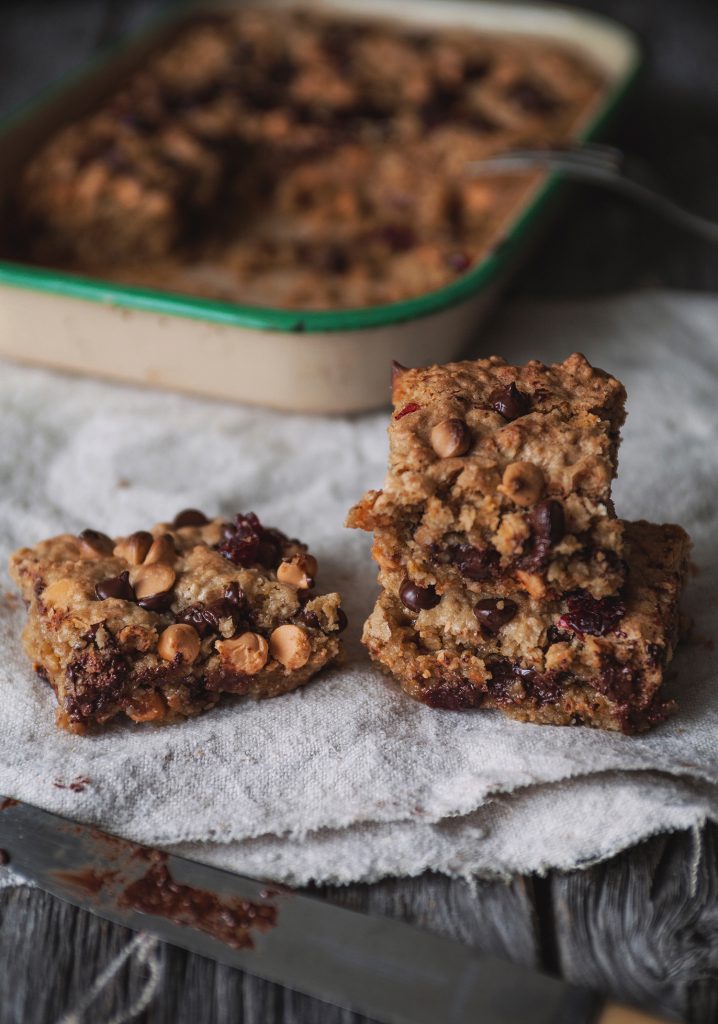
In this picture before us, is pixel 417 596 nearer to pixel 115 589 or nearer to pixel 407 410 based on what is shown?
pixel 407 410

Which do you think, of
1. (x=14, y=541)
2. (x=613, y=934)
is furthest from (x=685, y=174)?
(x=613, y=934)

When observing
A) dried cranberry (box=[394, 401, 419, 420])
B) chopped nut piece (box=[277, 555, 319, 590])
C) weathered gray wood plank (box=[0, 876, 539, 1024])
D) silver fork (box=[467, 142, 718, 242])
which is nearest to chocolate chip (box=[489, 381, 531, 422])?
dried cranberry (box=[394, 401, 419, 420])

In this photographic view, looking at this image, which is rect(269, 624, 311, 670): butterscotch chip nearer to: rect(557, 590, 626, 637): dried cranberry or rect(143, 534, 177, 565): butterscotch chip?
rect(143, 534, 177, 565): butterscotch chip

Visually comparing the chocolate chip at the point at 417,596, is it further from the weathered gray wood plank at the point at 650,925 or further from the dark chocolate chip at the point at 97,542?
the dark chocolate chip at the point at 97,542

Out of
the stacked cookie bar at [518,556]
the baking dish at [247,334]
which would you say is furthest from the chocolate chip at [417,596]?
the baking dish at [247,334]

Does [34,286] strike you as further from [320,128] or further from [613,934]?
[613,934]

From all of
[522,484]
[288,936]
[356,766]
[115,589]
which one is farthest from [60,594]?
[522,484]
